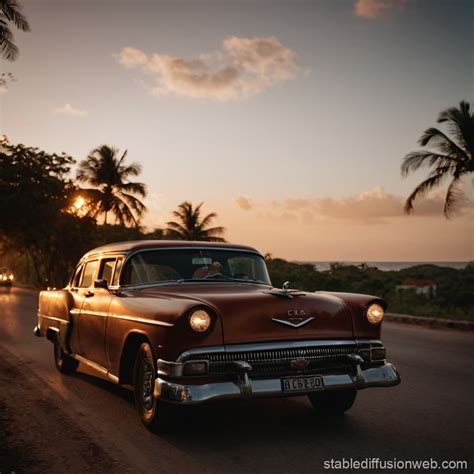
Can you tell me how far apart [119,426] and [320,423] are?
1.77 metres

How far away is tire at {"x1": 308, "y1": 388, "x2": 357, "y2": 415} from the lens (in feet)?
19.3

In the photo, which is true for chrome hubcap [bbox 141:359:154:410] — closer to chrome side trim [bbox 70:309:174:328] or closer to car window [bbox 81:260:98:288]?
chrome side trim [bbox 70:309:174:328]

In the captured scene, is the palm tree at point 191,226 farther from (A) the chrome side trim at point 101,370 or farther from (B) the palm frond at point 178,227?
(A) the chrome side trim at point 101,370

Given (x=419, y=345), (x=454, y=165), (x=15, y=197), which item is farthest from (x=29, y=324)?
(x=15, y=197)

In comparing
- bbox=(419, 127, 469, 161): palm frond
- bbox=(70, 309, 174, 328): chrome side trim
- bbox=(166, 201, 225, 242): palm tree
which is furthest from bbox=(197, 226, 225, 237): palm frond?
bbox=(70, 309, 174, 328): chrome side trim

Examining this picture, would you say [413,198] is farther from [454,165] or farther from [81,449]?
[81,449]

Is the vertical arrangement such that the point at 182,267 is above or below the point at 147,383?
above

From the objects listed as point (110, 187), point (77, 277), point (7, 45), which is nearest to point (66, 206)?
point (110, 187)

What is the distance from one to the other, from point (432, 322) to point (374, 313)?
37.6 feet

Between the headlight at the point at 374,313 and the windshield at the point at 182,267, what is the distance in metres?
1.50

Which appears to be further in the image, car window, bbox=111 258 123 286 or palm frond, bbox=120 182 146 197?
palm frond, bbox=120 182 146 197

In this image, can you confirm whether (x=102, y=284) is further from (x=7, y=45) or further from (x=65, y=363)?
(x=7, y=45)

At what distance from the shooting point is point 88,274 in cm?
784

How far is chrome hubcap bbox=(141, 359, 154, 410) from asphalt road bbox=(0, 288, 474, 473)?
230 mm
